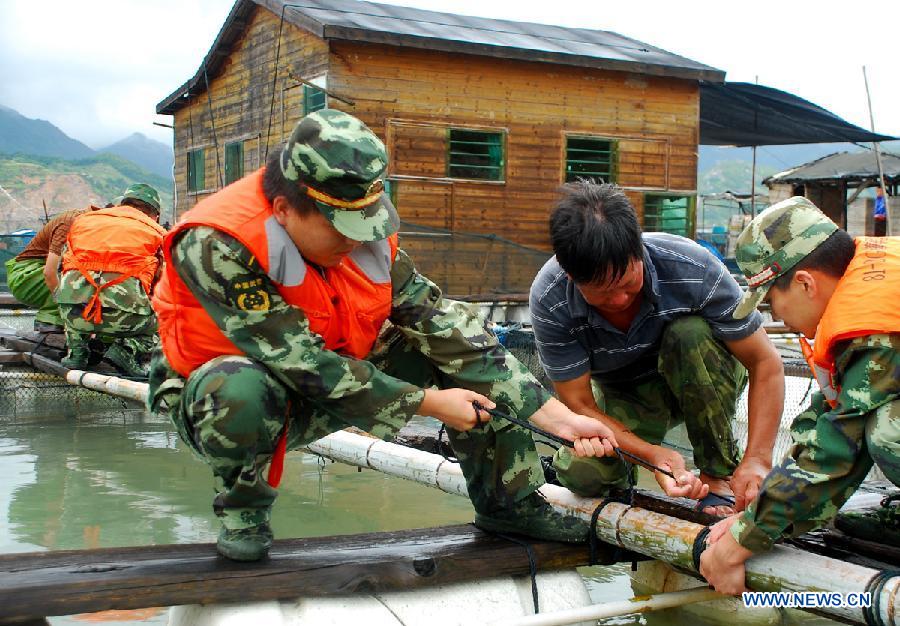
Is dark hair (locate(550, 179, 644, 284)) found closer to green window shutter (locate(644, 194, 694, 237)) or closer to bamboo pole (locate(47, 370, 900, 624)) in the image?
bamboo pole (locate(47, 370, 900, 624))

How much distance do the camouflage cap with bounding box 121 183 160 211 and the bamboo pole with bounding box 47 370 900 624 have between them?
4056 millimetres

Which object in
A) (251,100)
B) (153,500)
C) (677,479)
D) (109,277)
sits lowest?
(153,500)

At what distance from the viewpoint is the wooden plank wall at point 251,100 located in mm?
15680

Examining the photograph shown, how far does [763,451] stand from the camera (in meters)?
3.65

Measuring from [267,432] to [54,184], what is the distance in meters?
74.9

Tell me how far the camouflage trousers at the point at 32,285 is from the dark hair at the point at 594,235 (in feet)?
21.1

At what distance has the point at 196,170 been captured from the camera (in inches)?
778

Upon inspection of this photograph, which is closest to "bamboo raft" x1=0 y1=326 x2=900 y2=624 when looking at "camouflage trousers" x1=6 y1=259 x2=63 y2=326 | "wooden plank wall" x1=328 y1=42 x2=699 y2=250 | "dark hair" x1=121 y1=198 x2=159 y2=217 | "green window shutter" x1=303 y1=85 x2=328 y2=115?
"dark hair" x1=121 y1=198 x2=159 y2=217

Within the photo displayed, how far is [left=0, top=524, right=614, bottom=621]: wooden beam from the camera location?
2.66 metres

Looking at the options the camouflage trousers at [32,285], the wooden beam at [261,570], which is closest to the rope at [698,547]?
the wooden beam at [261,570]

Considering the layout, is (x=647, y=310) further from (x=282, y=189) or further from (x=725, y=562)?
(x=282, y=189)

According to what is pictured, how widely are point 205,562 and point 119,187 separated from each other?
81791mm

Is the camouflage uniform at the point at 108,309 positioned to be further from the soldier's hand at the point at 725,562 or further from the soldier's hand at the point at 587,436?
the soldier's hand at the point at 725,562

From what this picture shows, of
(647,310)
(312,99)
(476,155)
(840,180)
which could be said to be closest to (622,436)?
(647,310)
